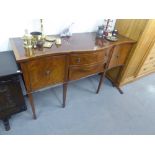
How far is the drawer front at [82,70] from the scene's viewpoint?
1432mm

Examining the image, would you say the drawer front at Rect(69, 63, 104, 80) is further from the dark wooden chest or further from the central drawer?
the dark wooden chest

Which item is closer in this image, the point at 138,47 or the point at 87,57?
the point at 87,57

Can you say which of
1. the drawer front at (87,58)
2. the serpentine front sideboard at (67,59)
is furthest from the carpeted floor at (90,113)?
the drawer front at (87,58)

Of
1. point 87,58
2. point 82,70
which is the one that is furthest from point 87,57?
point 82,70

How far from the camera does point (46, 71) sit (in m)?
1.26

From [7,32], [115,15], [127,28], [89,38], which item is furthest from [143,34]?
[7,32]

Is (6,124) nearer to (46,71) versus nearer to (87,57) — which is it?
(46,71)

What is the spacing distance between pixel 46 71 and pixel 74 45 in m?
0.39

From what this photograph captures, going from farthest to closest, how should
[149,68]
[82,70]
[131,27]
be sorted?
[149,68] → [131,27] → [82,70]

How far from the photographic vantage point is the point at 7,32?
134cm

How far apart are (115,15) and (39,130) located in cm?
161

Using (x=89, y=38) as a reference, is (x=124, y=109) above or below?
below

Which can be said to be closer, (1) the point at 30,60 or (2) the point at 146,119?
(1) the point at 30,60

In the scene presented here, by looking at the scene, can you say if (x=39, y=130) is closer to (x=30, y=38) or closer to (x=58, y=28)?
(x=30, y=38)
